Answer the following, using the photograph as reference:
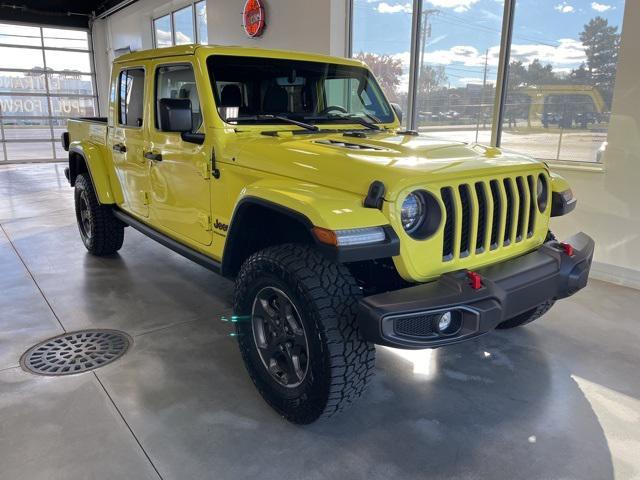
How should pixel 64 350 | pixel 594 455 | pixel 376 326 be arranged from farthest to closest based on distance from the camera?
pixel 64 350 → pixel 594 455 → pixel 376 326

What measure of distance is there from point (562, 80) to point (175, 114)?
12.4 ft

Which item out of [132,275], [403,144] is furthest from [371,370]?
[132,275]

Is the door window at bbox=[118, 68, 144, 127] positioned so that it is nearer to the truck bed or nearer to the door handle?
the door handle

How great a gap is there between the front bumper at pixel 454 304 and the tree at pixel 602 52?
3.04 metres

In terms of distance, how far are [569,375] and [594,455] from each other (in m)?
0.67

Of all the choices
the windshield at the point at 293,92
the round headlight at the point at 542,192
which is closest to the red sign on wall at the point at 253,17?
the windshield at the point at 293,92

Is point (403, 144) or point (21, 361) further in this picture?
point (21, 361)

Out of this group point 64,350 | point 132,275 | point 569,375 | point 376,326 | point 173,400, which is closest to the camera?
point 376,326

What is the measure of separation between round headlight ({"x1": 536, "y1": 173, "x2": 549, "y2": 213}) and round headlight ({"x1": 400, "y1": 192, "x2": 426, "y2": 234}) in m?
0.86

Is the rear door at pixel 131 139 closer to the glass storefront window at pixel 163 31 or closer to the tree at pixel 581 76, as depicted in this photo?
the tree at pixel 581 76

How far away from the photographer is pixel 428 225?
2.00 metres

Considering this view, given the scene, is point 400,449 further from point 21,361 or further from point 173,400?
point 21,361

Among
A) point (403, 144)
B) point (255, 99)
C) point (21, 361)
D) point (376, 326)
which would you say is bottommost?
point (21, 361)

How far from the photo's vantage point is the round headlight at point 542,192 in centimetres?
253
